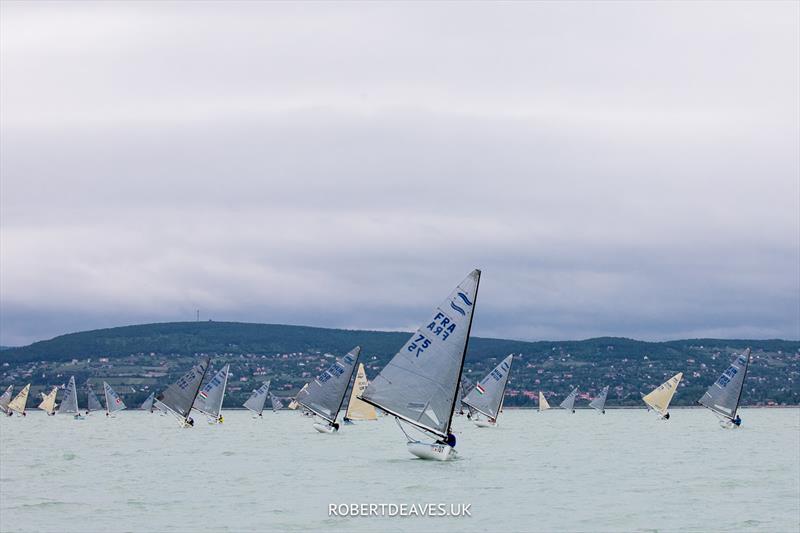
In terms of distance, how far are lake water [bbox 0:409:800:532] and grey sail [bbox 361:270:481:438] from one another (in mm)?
3102

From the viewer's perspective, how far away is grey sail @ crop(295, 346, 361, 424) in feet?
291

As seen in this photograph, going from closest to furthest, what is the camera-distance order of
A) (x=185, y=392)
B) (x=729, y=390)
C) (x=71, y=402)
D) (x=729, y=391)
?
(x=185, y=392), (x=729, y=390), (x=729, y=391), (x=71, y=402)

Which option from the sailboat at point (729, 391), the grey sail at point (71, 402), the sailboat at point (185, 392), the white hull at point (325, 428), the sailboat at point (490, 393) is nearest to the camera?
the white hull at point (325, 428)

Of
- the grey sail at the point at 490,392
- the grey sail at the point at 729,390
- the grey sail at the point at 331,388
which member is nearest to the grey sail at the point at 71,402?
the grey sail at the point at 490,392

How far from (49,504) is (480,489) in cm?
1658

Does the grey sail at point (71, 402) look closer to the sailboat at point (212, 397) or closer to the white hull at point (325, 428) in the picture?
the sailboat at point (212, 397)

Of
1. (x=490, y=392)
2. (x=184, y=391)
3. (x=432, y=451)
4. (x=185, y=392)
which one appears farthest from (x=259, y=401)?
(x=432, y=451)

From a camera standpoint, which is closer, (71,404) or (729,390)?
(729,390)

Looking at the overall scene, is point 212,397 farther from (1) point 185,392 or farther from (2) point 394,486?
(2) point 394,486

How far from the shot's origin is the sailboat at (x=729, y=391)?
105938 mm

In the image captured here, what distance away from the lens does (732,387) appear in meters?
108

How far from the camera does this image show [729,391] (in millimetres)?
108500

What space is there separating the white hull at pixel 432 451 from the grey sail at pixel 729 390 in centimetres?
5350

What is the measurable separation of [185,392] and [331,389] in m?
23.3
